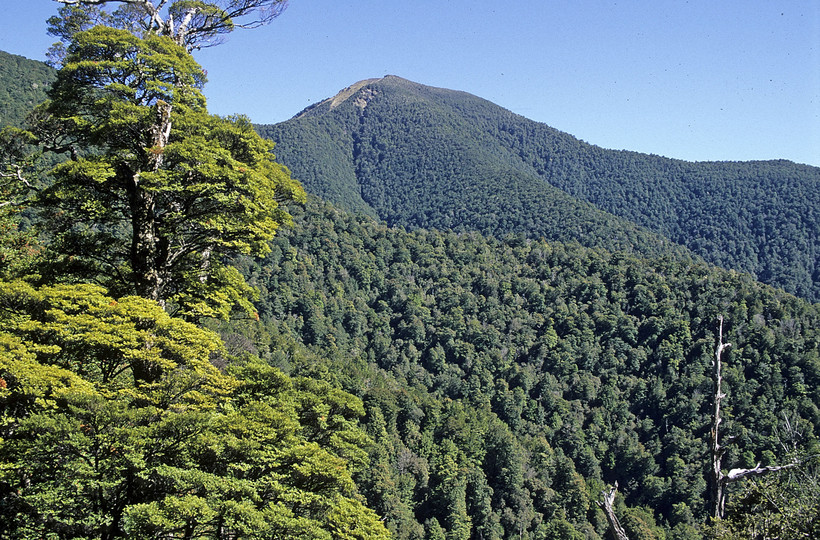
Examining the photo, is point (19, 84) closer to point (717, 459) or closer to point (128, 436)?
point (128, 436)

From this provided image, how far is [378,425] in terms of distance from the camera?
206ft

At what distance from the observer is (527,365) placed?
10394 centimetres

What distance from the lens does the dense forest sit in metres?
9.53

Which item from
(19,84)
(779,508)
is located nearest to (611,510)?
(779,508)

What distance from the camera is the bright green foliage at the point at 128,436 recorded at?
29.0ft

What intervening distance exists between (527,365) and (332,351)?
1416 inches

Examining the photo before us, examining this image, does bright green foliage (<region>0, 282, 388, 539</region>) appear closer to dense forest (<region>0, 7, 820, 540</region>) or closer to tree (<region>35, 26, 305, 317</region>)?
dense forest (<region>0, 7, 820, 540</region>)

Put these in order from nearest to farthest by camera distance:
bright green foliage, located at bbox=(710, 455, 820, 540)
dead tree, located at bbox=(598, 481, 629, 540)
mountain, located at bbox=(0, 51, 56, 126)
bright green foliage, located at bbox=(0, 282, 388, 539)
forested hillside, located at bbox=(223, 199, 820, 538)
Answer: dead tree, located at bbox=(598, 481, 629, 540)
bright green foliage, located at bbox=(710, 455, 820, 540)
bright green foliage, located at bbox=(0, 282, 388, 539)
forested hillside, located at bbox=(223, 199, 820, 538)
mountain, located at bbox=(0, 51, 56, 126)

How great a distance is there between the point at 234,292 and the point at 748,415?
3312 inches

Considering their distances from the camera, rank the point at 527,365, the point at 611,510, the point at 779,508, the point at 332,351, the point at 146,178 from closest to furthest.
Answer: the point at 611,510 < the point at 779,508 < the point at 146,178 < the point at 332,351 < the point at 527,365

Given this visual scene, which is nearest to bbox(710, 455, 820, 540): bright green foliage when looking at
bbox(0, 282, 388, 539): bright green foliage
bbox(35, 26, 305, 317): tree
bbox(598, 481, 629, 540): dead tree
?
bbox(598, 481, 629, 540): dead tree

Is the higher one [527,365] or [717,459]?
[717,459]

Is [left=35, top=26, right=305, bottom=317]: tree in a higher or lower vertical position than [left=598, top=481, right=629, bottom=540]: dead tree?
higher

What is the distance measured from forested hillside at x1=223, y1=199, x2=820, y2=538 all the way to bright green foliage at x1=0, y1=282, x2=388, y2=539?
43146mm
